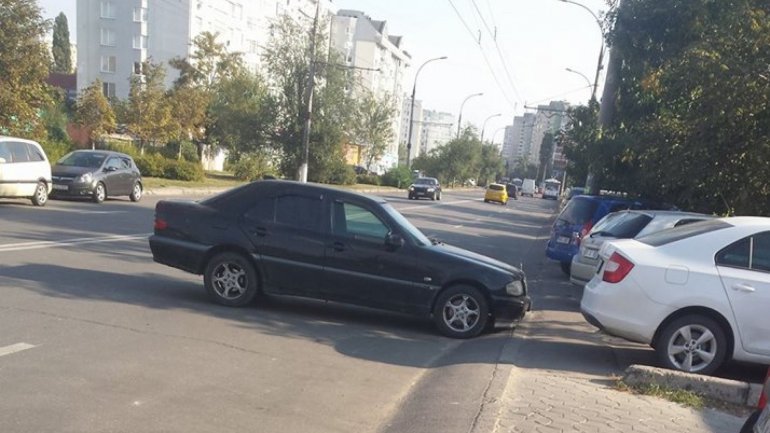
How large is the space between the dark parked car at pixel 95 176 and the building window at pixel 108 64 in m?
48.0

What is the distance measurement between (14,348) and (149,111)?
3195 cm

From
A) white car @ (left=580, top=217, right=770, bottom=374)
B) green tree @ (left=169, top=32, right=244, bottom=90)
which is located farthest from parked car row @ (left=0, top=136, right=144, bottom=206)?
green tree @ (left=169, top=32, right=244, bottom=90)

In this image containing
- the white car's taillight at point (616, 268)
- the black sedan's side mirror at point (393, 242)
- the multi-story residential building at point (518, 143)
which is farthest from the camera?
the multi-story residential building at point (518, 143)

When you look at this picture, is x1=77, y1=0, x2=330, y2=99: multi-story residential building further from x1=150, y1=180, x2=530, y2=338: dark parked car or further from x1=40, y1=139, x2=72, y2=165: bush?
x1=150, y1=180, x2=530, y2=338: dark parked car

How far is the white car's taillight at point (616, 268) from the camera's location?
6.91m

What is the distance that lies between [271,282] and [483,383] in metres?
3.27

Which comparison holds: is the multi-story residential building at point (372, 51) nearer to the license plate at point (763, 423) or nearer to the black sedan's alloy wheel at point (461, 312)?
the black sedan's alloy wheel at point (461, 312)

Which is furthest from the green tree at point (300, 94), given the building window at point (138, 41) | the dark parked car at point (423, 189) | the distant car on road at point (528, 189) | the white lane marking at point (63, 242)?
the distant car on road at point (528, 189)

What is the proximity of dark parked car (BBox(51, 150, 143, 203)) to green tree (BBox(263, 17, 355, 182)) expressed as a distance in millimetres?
19044

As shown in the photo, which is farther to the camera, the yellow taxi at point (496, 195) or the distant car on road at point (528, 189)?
the distant car on road at point (528, 189)

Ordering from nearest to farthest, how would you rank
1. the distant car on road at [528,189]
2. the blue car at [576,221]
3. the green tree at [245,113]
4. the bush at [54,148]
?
the blue car at [576,221], the bush at [54,148], the green tree at [245,113], the distant car on road at [528,189]

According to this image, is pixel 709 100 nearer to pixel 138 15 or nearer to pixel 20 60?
pixel 20 60

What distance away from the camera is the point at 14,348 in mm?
5871

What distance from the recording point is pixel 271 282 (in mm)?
8305
